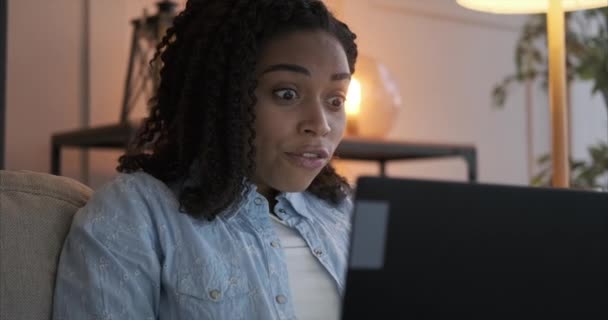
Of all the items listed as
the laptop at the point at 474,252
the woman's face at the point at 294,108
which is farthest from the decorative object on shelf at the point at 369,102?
the laptop at the point at 474,252

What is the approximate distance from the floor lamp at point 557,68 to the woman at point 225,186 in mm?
350

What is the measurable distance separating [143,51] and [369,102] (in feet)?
1.84

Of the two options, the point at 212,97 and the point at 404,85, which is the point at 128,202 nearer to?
the point at 212,97

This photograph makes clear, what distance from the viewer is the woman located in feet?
2.98

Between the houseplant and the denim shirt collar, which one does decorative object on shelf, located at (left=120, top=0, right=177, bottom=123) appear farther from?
the houseplant

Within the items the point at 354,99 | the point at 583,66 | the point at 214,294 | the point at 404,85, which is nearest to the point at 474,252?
the point at 214,294

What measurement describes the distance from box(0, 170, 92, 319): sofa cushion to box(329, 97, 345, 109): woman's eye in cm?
32

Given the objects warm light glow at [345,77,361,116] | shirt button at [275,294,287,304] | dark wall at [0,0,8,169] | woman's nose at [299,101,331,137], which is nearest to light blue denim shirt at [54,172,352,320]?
shirt button at [275,294,287,304]

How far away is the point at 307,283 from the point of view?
1041 mm

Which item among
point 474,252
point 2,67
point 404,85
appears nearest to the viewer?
point 474,252

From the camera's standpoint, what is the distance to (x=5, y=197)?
3.12ft

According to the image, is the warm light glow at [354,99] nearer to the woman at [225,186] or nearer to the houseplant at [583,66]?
the houseplant at [583,66]

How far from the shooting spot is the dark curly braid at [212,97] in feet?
3.27

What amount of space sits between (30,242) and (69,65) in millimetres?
1258
